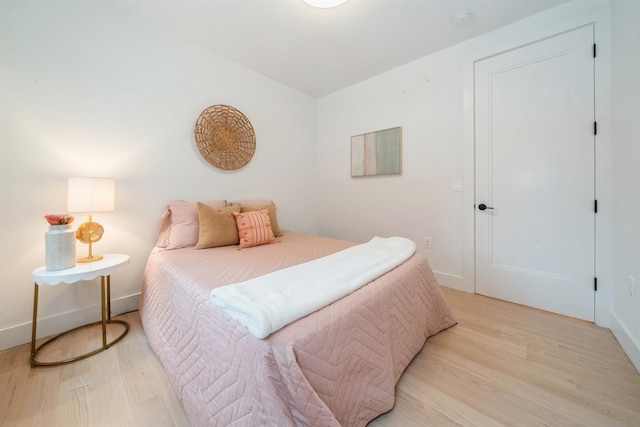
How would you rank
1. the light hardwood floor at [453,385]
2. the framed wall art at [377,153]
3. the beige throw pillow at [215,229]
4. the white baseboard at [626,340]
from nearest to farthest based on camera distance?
the light hardwood floor at [453,385] → the white baseboard at [626,340] → the beige throw pillow at [215,229] → the framed wall art at [377,153]

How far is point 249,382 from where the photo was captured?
0.82 m

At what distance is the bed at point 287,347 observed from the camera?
0.78 metres

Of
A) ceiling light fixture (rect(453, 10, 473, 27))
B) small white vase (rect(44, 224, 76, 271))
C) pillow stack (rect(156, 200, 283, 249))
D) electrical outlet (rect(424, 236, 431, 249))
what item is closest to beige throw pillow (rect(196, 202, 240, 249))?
pillow stack (rect(156, 200, 283, 249))

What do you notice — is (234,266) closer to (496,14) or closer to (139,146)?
(139,146)

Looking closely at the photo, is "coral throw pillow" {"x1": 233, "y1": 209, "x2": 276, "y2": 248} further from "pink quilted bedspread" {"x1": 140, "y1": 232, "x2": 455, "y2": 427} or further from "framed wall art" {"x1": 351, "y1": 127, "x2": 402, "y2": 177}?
"framed wall art" {"x1": 351, "y1": 127, "x2": 402, "y2": 177}

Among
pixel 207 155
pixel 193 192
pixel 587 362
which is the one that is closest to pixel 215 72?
pixel 207 155

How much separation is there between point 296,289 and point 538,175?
2.19m

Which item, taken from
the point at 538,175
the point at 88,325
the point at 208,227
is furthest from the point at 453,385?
the point at 88,325

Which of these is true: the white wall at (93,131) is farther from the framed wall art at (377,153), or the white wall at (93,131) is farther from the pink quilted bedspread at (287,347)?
the framed wall art at (377,153)

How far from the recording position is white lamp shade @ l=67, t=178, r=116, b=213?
154 cm

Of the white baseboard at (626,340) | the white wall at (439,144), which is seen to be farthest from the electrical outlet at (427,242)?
the white baseboard at (626,340)

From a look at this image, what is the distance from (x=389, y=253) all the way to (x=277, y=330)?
95 cm

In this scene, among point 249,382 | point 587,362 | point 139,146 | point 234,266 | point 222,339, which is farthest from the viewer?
point 139,146

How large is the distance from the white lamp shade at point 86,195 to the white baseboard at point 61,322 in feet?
2.78
